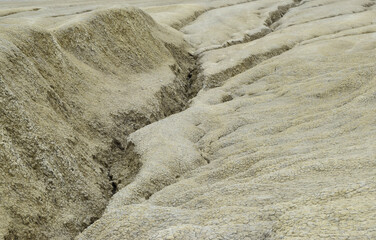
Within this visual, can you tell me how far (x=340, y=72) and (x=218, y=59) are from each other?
1179 cm

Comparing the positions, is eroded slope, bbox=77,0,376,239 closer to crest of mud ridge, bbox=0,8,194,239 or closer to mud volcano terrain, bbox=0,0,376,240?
mud volcano terrain, bbox=0,0,376,240

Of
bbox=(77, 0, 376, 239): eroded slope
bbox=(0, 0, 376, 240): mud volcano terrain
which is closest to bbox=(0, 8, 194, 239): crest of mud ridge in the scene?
bbox=(0, 0, 376, 240): mud volcano terrain

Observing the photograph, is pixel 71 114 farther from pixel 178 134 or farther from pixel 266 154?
pixel 266 154

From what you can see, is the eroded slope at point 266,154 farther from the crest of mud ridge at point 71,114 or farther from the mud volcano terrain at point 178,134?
the crest of mud ridge at point 71,114

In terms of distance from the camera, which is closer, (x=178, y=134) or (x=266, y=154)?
(x=266, y=154)

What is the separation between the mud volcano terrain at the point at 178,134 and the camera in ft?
42.3

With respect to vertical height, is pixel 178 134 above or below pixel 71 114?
below

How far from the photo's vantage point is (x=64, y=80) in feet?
76.0

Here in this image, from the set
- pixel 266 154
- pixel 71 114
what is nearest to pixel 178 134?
pixel 71 114

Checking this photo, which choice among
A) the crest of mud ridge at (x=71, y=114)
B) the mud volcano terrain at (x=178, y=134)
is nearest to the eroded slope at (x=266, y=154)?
the mud volcano terrain at (x=178, y=134)

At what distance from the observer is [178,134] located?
2284 centimetres

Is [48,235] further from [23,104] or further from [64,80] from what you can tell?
[64,80]

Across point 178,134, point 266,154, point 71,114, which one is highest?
point 71,114

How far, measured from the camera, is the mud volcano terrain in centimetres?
1288
